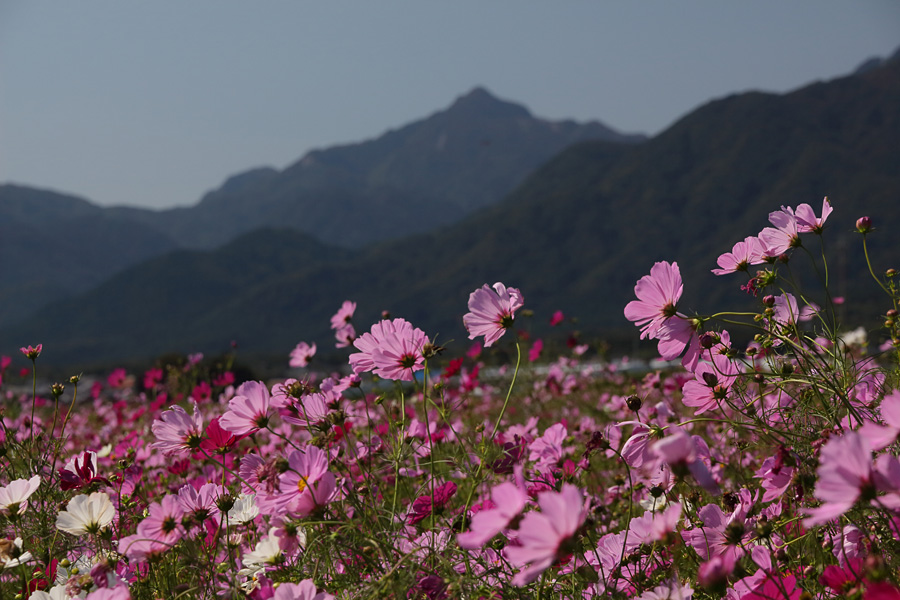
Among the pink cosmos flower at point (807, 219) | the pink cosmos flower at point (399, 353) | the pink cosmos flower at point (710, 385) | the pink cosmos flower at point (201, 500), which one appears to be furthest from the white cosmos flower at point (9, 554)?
the pink cosmos flower at point (807, 219)

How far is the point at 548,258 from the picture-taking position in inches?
5325

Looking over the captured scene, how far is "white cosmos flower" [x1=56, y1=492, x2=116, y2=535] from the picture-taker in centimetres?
136

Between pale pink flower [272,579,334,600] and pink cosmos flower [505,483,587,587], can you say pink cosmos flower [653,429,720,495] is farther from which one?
pale pink flower [272,579,334,600]

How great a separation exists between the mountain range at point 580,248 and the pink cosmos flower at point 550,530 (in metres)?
108

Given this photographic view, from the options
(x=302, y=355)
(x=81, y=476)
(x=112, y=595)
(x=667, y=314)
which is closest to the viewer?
(x=112, y=595)

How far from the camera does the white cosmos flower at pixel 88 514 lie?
4.46ft

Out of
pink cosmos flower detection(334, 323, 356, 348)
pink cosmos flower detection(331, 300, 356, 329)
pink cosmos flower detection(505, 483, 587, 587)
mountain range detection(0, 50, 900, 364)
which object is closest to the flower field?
pink cosmos flower detection(505, 483, 587, 587)

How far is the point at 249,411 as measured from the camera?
1354 mm

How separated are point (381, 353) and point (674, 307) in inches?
23.7

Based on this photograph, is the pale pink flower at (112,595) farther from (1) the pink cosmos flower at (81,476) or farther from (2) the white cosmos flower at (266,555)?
(1) the pink cosmos flower at (81,476)

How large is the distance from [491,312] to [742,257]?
0.62 meters

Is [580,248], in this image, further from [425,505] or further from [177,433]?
[177,433]

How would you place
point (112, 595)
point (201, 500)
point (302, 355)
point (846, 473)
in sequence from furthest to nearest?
point (302, 355) → point (201, 500) → point (112, 595) → point (846, 473)

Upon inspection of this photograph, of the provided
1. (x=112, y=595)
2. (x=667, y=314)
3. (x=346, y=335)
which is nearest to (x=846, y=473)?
(x=667, y=314)
